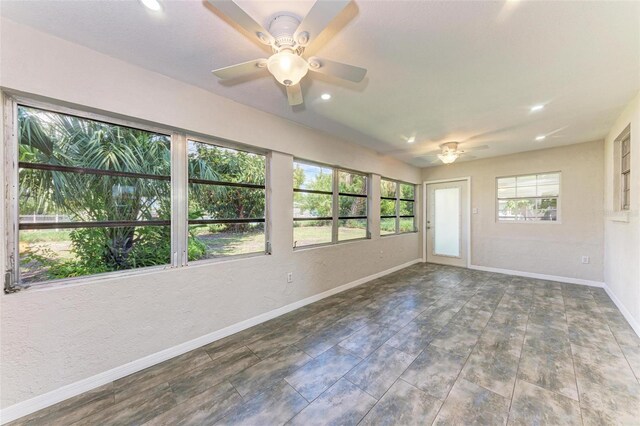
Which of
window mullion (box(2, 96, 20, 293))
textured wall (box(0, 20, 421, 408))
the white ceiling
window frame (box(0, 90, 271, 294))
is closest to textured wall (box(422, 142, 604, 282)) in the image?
the white ceiling

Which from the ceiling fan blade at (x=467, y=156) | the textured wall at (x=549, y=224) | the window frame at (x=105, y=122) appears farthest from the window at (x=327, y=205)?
the textured wall at (x=549, y=224)

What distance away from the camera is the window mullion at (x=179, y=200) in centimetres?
232

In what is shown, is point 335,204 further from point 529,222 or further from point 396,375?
point 529,222

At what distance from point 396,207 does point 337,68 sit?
440cm

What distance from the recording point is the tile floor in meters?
1.57

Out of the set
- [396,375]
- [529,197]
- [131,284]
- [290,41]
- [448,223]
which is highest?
[290,41]

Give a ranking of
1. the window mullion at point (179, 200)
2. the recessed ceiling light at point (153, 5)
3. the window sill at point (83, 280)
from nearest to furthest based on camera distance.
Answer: the recessed ceiling light at point (153, 5)
the window sill at point (83, 280)
the window mullion at point (179, 200)

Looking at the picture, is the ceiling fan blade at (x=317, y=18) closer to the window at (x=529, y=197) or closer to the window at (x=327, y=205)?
the window at (x=327, y=205)

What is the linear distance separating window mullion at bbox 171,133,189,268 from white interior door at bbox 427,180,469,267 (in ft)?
18.7

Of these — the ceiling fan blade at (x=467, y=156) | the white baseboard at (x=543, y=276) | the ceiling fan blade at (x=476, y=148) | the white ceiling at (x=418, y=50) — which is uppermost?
the white ceiling at (x=418, y=50)

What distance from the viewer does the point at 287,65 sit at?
4.92 ft

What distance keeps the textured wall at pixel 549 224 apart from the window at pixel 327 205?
111 inches

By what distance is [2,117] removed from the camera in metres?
1.58

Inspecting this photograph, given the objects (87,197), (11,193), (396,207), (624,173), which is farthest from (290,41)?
(624,173)
